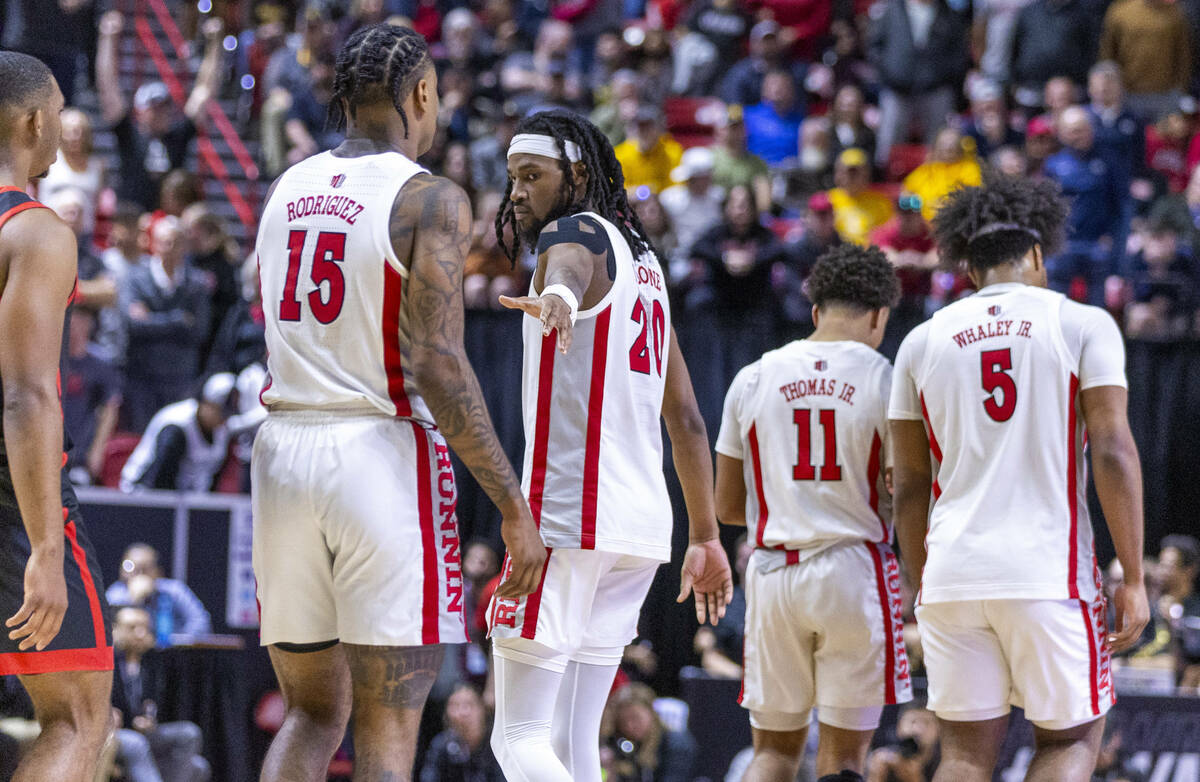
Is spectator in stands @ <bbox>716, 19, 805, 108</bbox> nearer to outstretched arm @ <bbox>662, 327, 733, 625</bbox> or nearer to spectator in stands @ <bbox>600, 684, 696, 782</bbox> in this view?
spectator in stands @ <bbox>600, 684, 696, 782</bbox>

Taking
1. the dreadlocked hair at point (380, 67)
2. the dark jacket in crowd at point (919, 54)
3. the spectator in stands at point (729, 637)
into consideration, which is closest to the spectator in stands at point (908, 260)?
the spectator in stands at point (729, 637)

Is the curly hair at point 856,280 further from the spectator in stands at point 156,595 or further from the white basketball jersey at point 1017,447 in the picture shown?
→ the spectator in stands at point 156,595

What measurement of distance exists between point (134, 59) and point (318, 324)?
12295 mm

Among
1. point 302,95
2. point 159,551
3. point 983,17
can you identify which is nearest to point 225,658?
point 159,551

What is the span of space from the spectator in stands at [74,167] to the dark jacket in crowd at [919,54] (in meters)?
6.98

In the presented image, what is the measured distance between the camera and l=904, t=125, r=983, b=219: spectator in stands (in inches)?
479

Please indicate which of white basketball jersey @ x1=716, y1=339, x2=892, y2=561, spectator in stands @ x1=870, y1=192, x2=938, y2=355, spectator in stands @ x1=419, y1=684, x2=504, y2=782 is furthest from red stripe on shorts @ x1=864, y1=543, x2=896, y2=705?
spectator in stands @ x1=870, y1=192, x2=938, y2=355

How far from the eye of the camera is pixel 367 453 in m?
3.78

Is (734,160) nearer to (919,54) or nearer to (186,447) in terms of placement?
(919,54)

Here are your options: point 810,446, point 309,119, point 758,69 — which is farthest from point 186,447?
point 758,69

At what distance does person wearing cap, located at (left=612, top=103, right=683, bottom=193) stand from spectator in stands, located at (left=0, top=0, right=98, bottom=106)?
195 inches

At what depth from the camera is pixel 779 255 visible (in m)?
10.4

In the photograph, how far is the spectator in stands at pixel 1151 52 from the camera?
13266 mm

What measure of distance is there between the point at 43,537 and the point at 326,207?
109cm
